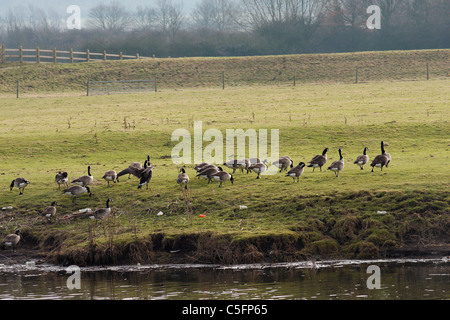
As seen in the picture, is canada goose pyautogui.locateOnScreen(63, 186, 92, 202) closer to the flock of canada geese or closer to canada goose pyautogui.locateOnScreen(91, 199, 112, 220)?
the flock of canada geese

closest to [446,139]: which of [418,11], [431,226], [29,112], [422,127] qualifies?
[422,127]

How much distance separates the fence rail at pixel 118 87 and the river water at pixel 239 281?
51211 millimetres

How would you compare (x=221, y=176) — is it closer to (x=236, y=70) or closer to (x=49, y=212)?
(x=49, y=212)

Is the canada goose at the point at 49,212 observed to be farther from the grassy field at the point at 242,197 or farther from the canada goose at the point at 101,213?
the canada goose at the point at 101,213

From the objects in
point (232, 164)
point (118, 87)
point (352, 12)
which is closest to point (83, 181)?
point (232, 164)

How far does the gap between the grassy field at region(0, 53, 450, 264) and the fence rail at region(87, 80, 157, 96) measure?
2732cm

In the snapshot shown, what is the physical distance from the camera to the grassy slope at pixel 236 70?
76.5 metres

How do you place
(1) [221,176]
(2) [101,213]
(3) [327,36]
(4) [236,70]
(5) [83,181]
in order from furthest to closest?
(3) [327,36]
(4) [236,70]
(1) [221,176]
(5) [83,181]
(2) [101,213]

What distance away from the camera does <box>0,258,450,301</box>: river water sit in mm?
16781

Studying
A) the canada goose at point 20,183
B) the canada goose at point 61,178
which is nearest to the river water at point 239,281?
the canada goose at point 61,178

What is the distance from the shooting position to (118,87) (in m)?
71.8

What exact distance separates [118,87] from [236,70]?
17.4m

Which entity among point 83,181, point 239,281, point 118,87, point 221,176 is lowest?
point 239,281

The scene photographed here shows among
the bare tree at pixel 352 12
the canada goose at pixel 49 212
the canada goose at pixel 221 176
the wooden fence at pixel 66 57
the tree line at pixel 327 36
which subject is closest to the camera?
the canada goose at pixel 49 212
